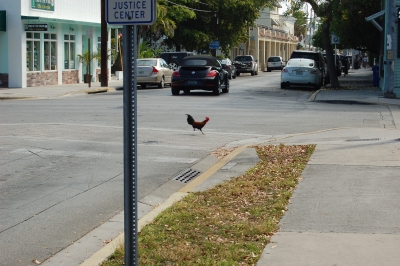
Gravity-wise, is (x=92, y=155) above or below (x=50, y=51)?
below

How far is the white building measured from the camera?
32.7m

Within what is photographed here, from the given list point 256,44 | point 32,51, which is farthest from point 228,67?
point 256,44

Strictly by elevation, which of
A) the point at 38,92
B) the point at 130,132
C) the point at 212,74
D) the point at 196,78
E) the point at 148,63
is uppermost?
the point at 148,63

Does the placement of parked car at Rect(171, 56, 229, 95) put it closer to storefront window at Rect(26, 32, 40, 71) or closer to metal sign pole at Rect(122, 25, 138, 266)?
storefront window at Rect(26, 32, 40, 71)

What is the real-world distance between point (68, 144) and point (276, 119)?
6.92 metres

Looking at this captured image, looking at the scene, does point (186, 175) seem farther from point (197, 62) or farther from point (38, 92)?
point (38, 92)

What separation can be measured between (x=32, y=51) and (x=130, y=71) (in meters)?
31.3

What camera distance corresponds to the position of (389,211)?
7.65 metres

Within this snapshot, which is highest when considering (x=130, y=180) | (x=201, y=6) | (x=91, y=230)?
(x=201, y=6)

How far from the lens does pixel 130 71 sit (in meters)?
4.41

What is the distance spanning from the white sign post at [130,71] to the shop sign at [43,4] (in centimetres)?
3035

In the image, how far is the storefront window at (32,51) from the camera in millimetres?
34000

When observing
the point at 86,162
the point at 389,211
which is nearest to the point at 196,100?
the point at 86,162

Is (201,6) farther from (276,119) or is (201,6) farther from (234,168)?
(234,168)
